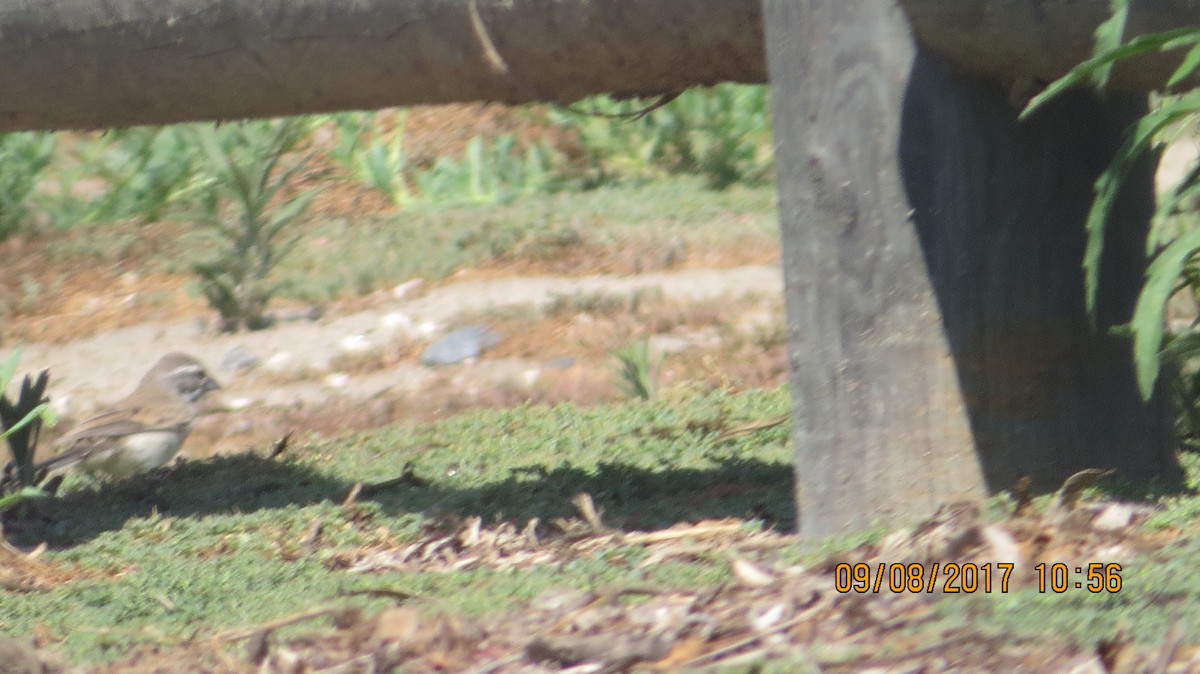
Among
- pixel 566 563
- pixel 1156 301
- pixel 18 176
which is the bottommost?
pixel 566 563

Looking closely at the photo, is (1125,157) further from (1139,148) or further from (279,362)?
(279,362)

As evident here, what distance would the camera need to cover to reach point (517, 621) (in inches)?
108

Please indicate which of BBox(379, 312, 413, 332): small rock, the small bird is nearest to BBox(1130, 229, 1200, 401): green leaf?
the small bird

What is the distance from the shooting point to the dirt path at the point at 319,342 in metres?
6.64

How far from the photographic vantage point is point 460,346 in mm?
6703

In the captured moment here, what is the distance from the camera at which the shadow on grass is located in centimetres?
383

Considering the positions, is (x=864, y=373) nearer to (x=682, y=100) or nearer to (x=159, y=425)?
(x=159, y=425)

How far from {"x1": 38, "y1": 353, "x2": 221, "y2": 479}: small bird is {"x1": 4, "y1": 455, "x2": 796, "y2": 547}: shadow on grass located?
33cm

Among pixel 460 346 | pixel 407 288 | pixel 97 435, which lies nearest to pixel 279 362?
pixel 460 346

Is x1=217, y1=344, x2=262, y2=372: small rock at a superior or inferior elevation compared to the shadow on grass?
superior

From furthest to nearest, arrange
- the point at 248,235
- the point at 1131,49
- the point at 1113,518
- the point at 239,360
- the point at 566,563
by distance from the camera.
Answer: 1. the point at 248,235
2. the point at 239,360
3. the point at 566,563
4. the point at 1113,518
5. the point at 1131,49

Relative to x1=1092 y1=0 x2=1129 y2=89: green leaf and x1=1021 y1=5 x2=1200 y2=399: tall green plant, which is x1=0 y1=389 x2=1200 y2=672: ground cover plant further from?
x1=1092 y1=0 x2=1129 y2=89: green leaf
